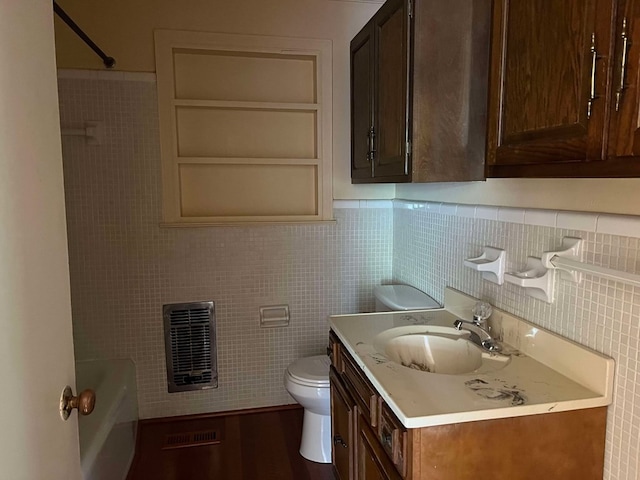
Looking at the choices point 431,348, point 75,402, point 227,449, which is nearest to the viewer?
point 75,402

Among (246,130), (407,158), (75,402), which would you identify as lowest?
(75,402)

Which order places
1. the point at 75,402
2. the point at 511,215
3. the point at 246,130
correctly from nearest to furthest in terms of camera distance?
the point at 75,402 → the point at 511,215 → the point at 246,130

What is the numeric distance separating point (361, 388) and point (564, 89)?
1024 mm

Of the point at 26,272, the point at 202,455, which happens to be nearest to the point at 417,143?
the point at 26,272

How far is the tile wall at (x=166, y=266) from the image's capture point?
246 cm

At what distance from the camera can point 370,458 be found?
1.47 meters

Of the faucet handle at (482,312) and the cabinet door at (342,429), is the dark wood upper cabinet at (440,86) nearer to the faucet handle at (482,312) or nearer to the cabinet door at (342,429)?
the faucet handle at (482,312)

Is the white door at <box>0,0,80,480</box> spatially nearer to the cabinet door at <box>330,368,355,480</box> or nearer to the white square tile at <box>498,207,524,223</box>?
the cabinet door at <box>330,368,355,480</box>

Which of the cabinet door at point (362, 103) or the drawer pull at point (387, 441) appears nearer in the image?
the drawer pull at point (387, 441)

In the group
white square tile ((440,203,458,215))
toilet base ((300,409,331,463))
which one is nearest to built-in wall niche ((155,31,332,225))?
white square tile ((440,203,458,215))

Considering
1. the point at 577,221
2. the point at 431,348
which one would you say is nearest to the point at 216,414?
the point at 431,348

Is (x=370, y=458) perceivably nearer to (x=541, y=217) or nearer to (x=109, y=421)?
(x=541, y=217)

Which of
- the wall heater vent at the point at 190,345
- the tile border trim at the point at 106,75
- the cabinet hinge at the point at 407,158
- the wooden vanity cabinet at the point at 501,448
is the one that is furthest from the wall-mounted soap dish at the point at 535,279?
the tile border trim at the point at 106,75

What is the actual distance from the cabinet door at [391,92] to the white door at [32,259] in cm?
115
